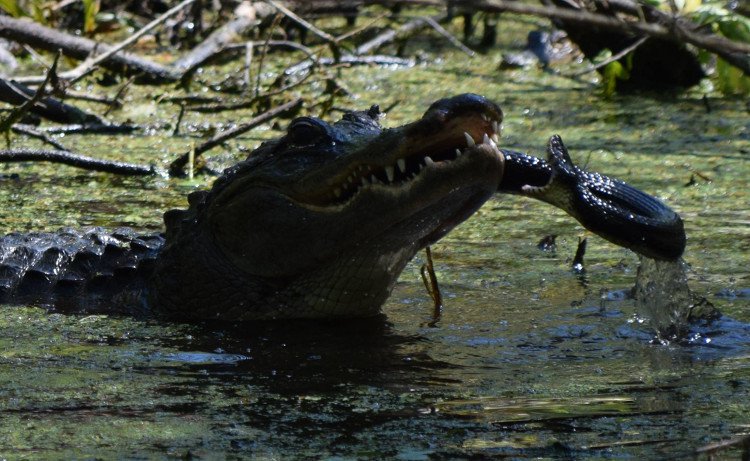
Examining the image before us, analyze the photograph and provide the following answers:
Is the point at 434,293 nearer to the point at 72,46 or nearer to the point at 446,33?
the point at 446,33

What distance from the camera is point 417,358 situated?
3.53m

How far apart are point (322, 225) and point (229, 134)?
218 cm

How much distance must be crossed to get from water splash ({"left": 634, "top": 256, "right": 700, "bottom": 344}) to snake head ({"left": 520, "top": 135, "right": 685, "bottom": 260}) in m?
0.18

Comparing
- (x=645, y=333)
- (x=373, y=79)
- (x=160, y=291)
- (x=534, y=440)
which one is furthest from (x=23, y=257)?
(x=373, y=79)

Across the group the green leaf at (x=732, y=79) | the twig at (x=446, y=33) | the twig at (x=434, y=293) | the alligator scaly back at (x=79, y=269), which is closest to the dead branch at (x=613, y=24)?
the twig at (x=434, y=293)

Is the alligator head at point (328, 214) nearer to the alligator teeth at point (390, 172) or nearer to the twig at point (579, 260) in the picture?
the alligator teeth at point (390, 172)

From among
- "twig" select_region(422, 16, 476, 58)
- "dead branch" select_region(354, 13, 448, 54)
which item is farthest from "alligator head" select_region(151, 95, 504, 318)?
"dead branch" select_region(354, 13, 448, 54)

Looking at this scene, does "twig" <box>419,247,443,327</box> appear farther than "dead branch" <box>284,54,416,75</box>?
No

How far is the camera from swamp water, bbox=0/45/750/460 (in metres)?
2.60

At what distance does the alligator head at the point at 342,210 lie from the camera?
347 cm

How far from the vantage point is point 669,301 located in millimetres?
3842

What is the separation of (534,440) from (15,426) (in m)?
1.12

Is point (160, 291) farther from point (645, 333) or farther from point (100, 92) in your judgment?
point (100, 92)

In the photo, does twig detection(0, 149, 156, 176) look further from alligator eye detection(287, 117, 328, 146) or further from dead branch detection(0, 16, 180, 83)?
alligator eye detection(287, 117, 328, 146)
